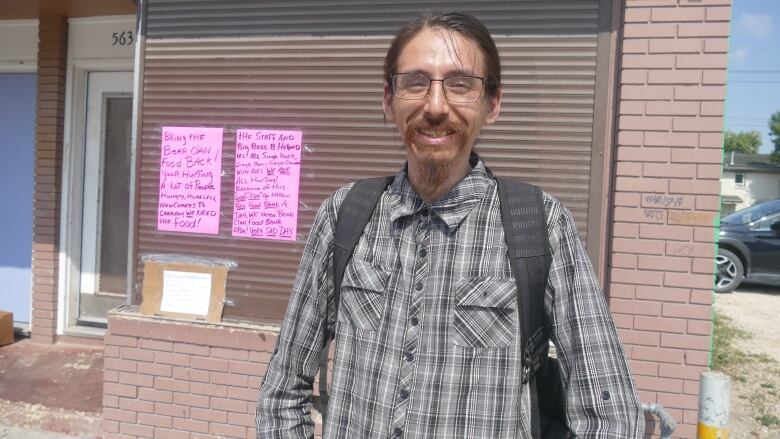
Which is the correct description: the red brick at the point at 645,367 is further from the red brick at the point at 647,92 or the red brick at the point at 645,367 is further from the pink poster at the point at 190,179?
the pink poster at the point at 190,179

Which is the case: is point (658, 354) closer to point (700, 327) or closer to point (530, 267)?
point (700, 327)

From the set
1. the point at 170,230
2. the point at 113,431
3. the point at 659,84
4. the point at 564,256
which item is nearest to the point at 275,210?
the point at 170,230

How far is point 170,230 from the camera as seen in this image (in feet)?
12.8

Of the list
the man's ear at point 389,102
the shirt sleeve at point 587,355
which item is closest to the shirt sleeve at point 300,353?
the man's ear at point 389,102

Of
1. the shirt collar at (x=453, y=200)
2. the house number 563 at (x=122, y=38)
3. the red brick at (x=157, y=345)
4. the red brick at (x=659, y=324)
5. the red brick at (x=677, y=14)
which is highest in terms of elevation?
the house number 563 at (x=122, y=38)

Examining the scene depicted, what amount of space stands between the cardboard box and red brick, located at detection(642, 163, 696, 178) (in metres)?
5.42

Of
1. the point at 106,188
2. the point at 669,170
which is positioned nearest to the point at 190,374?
the point at 106,188

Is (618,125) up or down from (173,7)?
down

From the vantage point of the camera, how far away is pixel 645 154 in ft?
10.3

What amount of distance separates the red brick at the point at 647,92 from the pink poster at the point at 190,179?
2484mm

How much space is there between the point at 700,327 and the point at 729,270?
717 centimetres

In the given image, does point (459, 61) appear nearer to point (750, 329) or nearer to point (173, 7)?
point (173, 7)

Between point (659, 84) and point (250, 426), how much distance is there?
10.3ft

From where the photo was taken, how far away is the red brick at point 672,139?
10.2ft
